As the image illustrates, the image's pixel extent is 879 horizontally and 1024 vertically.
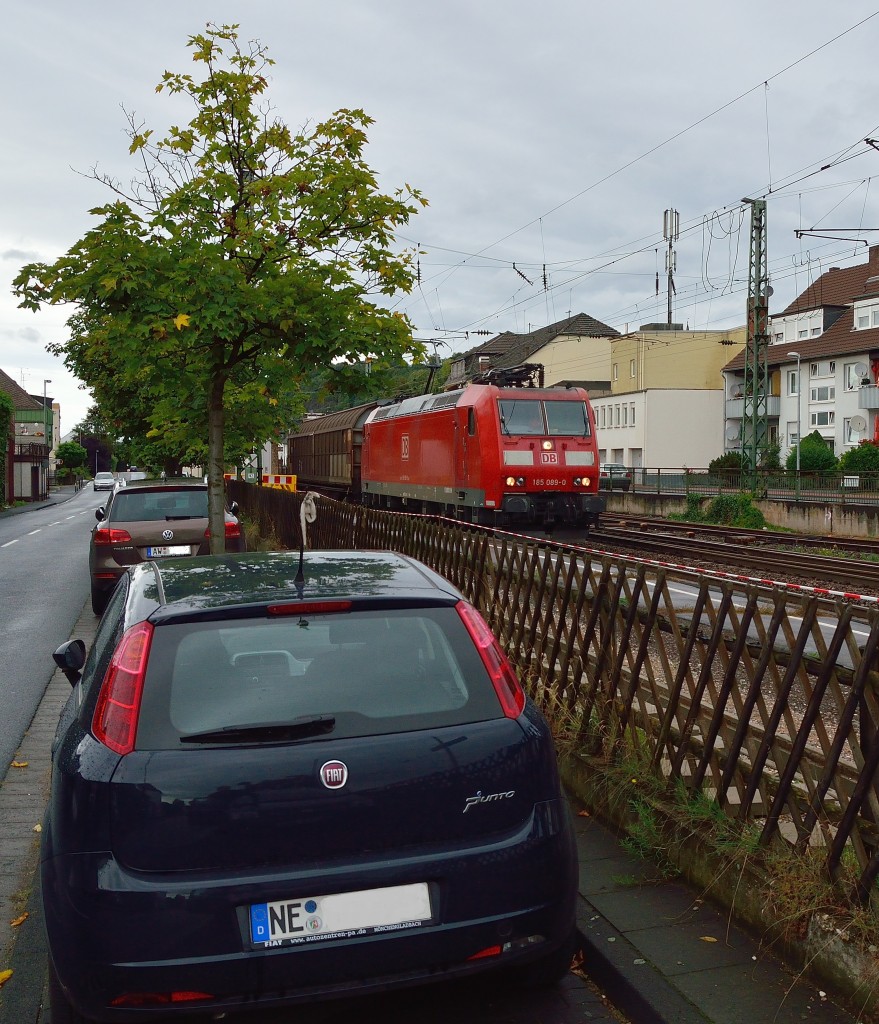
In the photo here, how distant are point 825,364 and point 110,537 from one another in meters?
57.6

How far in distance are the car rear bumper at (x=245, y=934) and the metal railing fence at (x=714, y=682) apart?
113 cm

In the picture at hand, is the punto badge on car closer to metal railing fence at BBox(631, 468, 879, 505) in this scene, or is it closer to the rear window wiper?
the rear window wiper

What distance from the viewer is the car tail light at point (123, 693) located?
315cm

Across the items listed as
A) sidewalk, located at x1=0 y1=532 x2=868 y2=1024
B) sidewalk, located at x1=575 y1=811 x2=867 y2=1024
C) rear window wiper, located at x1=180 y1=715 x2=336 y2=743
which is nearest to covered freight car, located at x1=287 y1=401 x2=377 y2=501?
sidewalk, located at x1=0 y1=532 x2=868 y2=1024

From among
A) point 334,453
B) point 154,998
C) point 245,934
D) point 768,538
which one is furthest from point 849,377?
point 154,998

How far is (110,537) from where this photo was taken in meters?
13.1

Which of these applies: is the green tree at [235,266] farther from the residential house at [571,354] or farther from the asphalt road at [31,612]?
the residential house at [571,354]

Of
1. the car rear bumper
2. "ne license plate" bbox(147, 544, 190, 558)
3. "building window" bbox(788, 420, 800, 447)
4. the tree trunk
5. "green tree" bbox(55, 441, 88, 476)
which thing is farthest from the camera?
"green tree" bbox(55, 441, 88, 476)

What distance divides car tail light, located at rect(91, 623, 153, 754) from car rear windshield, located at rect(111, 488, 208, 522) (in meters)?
10.5

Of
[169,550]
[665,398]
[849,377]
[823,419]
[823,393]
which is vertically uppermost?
[849,377]

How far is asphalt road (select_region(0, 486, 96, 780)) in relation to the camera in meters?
8.54

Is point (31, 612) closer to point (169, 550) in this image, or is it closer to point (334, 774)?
point (169, 550)

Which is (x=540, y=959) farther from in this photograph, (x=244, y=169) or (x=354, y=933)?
(x=244, y=169)

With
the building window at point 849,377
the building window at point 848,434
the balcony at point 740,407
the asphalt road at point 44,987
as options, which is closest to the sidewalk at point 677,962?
the asphalt road at point 44,987
